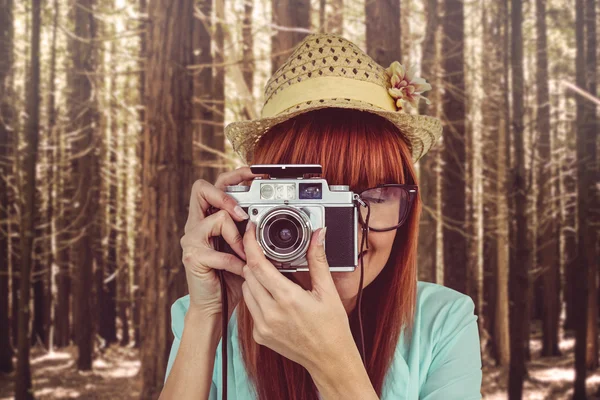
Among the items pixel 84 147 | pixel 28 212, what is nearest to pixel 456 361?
pixel 84 147

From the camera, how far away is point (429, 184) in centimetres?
286

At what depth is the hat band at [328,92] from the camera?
104cm

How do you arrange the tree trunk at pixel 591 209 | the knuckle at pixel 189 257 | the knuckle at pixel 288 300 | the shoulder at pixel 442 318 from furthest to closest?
the tree trunk at pixel 591 209, the shoulder at pixel 442 318, the knuckle at pixel 189 257, the knuckle at pixel 288 300

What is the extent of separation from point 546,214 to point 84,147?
102 inches

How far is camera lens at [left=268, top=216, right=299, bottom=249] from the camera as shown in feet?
2.78

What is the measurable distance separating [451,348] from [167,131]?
213 cm

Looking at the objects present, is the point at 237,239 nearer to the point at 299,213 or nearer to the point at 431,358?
the point at 299,213

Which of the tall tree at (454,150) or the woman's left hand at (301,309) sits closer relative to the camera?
the woman's left hand at (301,309)

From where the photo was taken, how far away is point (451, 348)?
1064 mm

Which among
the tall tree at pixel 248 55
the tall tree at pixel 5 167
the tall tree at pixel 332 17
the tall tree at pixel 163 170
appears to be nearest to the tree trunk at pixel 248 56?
the tall tree at pixel 248 55

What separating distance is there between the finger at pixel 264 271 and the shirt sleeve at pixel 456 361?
423mm

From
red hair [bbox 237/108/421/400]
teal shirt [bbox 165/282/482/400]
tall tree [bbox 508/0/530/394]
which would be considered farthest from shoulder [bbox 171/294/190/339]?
tall tree [bbox 508/0/530/394]

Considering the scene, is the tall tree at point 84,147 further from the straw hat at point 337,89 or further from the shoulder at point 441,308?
the shoulder at point 441,308

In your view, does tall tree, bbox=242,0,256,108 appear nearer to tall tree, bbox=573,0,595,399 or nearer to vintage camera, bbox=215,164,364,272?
tall tree, bbox=573,0,595,399
